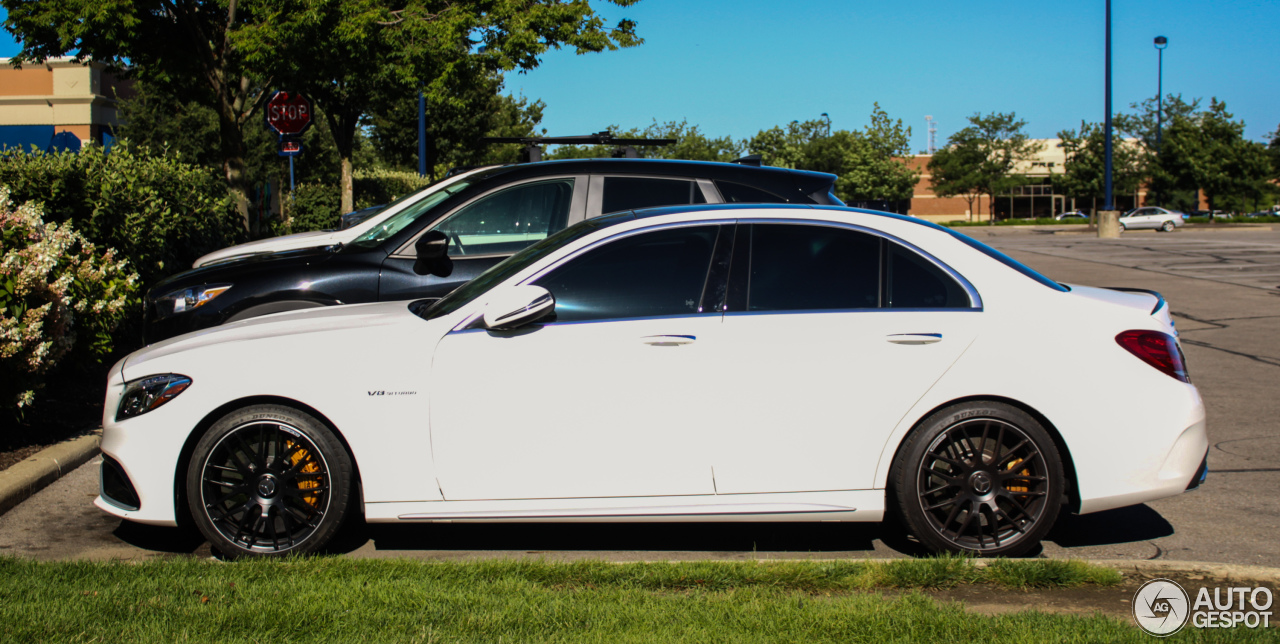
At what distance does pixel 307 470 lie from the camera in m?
4.41

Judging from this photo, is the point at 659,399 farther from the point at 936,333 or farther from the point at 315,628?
the point at 315,628

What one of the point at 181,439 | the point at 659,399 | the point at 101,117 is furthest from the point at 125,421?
the point at 101,117

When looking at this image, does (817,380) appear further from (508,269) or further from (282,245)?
(282,245)

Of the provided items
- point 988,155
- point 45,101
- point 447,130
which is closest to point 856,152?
point 988,155

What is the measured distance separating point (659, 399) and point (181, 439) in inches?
83.3

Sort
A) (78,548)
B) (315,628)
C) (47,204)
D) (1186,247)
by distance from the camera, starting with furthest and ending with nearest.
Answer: (1186,247), (47,204), (78,548), (315,628)

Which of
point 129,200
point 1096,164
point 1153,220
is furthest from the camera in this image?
point 1096,164

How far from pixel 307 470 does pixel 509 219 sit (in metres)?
3.12

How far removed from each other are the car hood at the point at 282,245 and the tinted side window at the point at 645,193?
1992 millimetres

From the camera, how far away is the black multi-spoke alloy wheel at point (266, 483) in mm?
4363

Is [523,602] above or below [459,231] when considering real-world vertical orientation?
below

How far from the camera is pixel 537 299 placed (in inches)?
171

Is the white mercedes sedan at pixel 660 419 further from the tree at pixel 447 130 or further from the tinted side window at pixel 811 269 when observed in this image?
the tree at pixel 447 130

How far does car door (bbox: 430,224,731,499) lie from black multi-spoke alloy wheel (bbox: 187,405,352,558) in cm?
51
